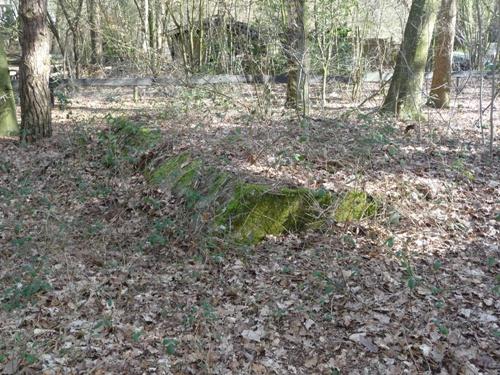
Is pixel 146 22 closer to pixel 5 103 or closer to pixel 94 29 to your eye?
pixel 94 29

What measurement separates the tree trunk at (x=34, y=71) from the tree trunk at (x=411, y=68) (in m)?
6.62

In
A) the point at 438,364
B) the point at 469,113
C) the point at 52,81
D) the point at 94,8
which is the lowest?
the point at 438,364

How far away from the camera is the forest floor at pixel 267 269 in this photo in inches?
169

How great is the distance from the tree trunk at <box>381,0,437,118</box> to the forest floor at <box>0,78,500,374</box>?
1.01m

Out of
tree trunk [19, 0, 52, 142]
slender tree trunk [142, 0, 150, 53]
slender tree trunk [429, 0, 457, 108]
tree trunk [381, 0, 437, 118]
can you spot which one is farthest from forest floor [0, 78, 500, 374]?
slender tree trunk [142, 0, 150, 53]

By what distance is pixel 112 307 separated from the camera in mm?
4930

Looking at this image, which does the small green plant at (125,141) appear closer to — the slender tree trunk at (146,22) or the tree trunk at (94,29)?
the tree trunk at (94,29)

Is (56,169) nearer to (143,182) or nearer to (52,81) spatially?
(143,182)

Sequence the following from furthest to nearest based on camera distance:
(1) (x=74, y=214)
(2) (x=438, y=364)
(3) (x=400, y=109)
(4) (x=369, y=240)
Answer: (3) (x=400, y=109), (1) (x=74, y=214), (4) (x=369, y=240), (2) (x=438, y=364)

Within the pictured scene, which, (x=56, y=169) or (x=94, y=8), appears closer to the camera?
(x=56, y=169)

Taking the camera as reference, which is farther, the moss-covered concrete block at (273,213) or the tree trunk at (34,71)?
the tree trunk at (34,71)

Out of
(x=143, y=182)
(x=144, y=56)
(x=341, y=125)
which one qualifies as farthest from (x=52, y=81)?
(x=341, y=125)

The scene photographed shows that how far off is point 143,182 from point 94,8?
40.9ft

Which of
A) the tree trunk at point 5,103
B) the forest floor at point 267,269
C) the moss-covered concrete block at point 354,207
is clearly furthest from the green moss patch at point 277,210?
the tree trunk at point 5,103
